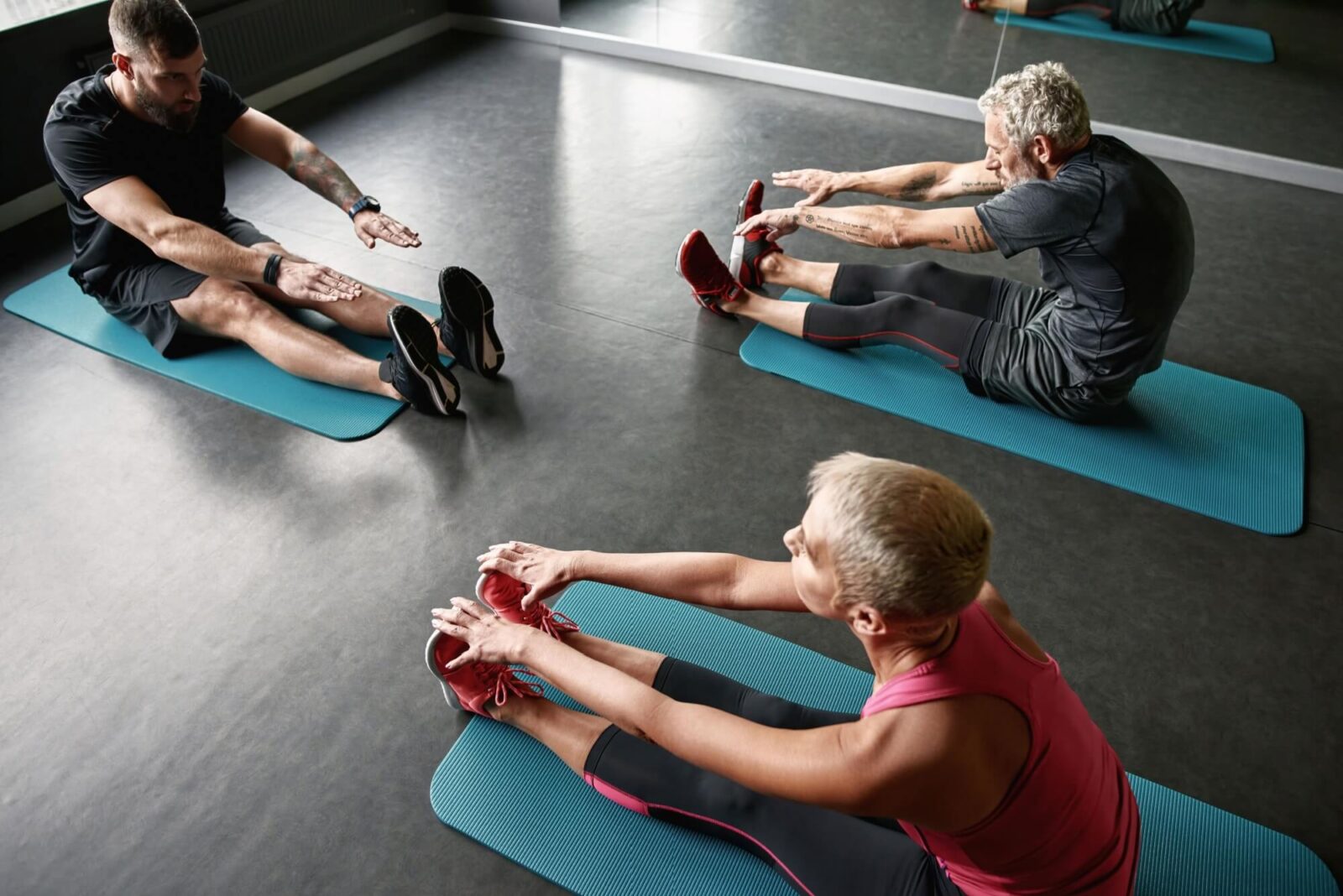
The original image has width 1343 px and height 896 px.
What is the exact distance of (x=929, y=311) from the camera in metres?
2.95

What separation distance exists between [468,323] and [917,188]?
61.7 inches

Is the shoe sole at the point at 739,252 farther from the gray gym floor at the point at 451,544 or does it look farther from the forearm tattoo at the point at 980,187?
the forearm tattoo at the point at 980,187

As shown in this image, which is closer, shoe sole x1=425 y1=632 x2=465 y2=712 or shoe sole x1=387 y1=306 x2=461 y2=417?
shoe sole x1=425 y1=632 x2=465 y2=712

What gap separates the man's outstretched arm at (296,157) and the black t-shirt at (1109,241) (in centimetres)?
193

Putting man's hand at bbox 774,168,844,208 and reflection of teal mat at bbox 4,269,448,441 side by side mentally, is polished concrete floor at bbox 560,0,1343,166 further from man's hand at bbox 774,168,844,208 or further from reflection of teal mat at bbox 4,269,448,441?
reflection of teal mat at bbox 4,269,448,441

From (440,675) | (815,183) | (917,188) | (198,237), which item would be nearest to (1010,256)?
(917,188)

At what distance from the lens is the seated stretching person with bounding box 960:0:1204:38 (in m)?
4.32

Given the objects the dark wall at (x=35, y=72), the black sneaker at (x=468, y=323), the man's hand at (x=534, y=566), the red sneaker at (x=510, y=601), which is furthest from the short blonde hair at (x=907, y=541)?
the dark wall at (x=35, y=72)

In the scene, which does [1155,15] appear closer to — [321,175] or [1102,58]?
[1102,58]

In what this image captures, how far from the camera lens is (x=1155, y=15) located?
437cm

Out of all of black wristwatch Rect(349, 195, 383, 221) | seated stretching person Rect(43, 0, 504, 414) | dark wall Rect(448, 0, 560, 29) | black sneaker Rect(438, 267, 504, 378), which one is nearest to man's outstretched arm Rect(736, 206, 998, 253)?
black sneaker Rect(438, 267, 504, 378)

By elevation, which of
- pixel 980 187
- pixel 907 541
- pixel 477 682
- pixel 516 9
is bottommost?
pixel 477 682

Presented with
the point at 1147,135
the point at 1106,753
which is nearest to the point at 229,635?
the point at 1106,753

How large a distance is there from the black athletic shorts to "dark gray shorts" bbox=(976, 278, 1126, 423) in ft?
8.12
